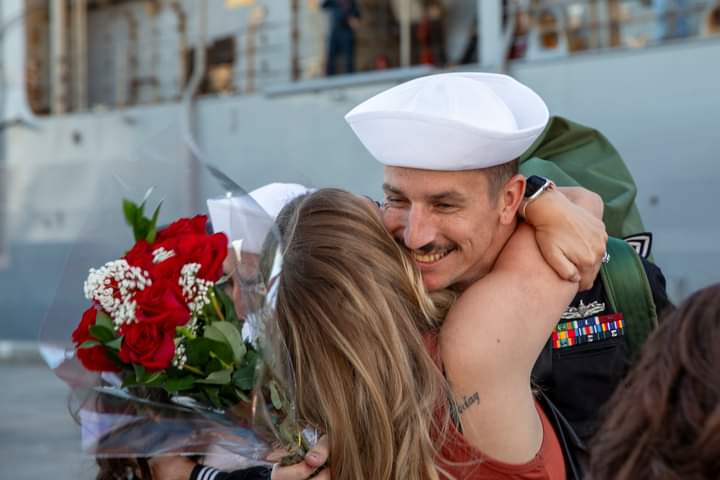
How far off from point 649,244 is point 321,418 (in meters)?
1.31

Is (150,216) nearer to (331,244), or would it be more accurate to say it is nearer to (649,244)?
(331,244)

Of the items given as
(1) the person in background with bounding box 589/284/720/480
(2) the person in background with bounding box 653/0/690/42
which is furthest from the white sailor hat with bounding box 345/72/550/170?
(2) the person in background with bounding box 653/0/690/42

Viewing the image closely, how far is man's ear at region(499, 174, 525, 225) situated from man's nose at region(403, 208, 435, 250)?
0.21m

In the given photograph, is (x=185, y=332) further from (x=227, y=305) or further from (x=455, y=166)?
(x=455, y=166)

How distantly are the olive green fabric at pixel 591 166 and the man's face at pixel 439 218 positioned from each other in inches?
27.8

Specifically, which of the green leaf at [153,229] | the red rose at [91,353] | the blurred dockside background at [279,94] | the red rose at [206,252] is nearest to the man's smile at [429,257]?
the red rose at [206,252]

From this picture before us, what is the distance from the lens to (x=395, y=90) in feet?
6.52

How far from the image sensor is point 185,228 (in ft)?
5.92

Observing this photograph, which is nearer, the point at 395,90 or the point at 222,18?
the point at 395,90

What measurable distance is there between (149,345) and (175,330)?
51mm

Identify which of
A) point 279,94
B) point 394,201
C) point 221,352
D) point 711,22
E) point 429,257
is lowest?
point 221,352

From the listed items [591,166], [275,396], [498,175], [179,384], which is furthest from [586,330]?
[179,384]

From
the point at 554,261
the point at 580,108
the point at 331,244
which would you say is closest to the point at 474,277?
the point at 554,261

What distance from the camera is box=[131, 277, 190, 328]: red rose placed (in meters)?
1.63
